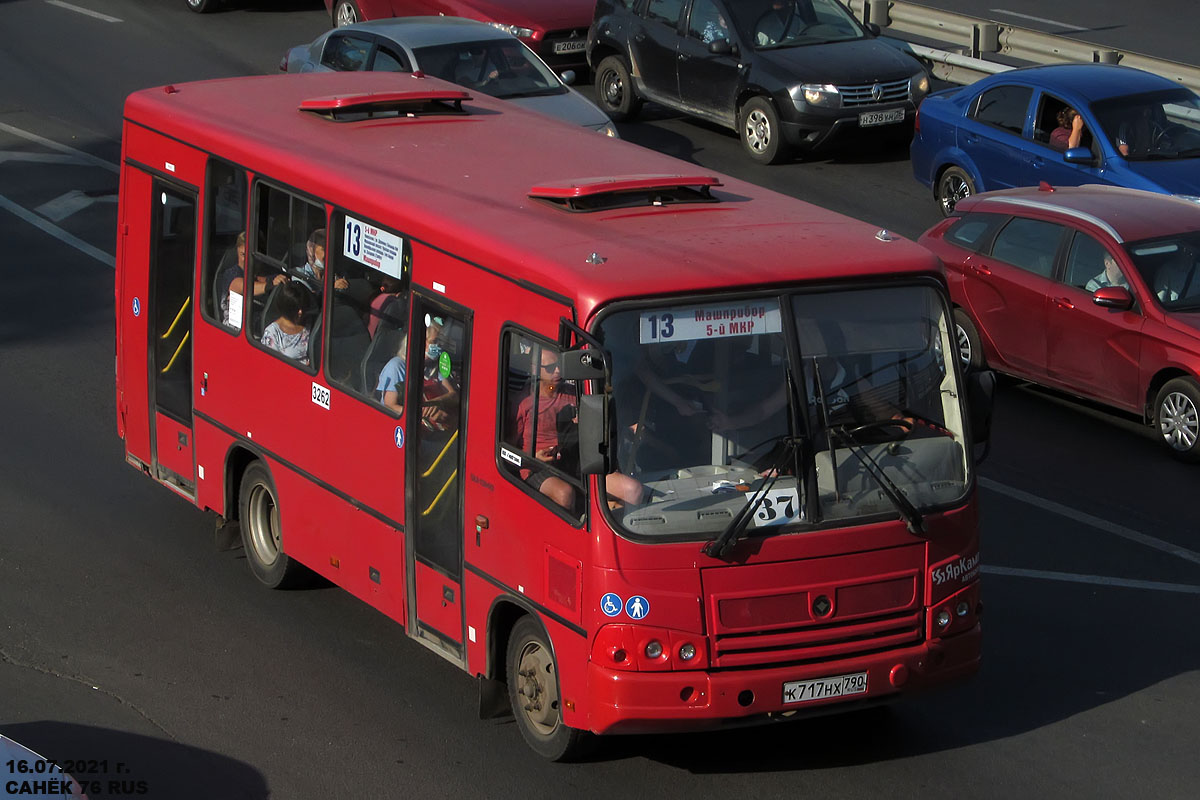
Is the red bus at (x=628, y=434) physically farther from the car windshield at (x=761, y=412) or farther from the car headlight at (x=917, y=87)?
the car headlight at (x=917, y=87)

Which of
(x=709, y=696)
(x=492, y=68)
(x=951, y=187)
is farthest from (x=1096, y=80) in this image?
(x=709, y=696)

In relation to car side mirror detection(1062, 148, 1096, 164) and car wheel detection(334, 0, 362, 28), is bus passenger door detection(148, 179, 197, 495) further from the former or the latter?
car wheel detection(334, 0, 362, 28)

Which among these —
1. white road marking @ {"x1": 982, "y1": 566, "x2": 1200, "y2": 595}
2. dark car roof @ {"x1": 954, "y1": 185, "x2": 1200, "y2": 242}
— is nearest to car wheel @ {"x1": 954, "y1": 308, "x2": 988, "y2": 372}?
dark car roof @ {"x1": 954, "y1": 185, "x2": 1200, "y2": 242}

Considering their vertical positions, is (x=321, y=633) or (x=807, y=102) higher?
(x=807, y=102)

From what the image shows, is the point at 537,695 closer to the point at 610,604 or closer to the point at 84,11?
the point at 610,604

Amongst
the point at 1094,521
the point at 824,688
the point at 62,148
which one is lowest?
the point at 1094,521

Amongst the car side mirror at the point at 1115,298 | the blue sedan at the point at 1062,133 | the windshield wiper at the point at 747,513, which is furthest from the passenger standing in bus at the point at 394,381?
the blue sedan at the point at 1062,133

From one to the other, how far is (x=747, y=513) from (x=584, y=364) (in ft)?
3.09

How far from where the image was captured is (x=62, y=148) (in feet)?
70.7

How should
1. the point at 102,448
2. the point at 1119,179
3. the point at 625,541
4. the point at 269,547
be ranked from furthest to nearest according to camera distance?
the point at 1119,179
the point at 102,448
the point at 269,547
the point at 625,541

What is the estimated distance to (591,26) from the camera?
2305 centimetres

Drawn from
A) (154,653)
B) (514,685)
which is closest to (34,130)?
(154,653)

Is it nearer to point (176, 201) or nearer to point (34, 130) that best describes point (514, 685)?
point (176, 201)

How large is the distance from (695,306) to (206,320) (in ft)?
14.0
